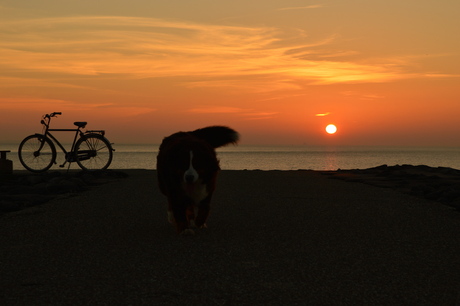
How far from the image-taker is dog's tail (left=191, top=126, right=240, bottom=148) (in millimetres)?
9203

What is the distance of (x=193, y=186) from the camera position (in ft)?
25.7

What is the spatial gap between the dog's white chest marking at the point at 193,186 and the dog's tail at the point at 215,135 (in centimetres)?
139

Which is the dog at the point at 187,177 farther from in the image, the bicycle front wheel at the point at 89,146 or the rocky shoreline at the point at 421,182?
the bicycle front wheel at the point at 89,146

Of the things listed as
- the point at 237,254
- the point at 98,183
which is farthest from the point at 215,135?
the point at 98,183

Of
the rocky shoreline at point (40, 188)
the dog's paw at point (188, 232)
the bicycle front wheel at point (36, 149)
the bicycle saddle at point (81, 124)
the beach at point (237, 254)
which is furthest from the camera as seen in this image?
the bicycle front wheel at point (36, 149)

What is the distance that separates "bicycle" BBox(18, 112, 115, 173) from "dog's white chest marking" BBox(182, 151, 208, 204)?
35.8 feet

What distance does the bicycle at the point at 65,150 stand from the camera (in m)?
18.7

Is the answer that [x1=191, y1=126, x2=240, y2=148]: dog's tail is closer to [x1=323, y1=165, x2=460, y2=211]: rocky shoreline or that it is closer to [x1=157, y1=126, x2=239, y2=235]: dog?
[x1=157, y1=126, x2=239, y2=235]: dog

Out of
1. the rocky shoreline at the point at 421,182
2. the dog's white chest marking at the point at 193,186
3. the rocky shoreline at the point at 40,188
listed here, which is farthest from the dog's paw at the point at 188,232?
the rocky shoreline at the point at 421,182

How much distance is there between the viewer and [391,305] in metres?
4.62

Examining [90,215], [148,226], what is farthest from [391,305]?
[90,215]

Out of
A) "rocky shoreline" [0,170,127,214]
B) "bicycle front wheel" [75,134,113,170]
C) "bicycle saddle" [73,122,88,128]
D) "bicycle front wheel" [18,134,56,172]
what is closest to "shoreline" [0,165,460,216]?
"rocky shoreline" [0,170,127,214]

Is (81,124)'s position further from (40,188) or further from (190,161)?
(190,161)

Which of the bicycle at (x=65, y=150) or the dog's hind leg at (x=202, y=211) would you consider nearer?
the dog's hind leg at (x=202, y=211)
